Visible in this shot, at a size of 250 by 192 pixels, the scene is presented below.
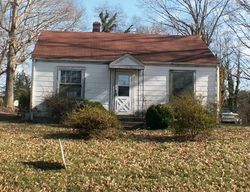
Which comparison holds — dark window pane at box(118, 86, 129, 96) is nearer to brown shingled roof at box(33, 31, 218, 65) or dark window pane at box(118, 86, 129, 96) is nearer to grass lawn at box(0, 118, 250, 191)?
brown shingled roof at box(33, 31, 218, 65)

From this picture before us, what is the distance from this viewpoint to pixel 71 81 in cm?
2403

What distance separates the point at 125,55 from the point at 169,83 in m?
2.65

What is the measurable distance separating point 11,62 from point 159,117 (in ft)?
66.2

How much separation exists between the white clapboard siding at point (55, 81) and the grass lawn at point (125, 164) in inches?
280

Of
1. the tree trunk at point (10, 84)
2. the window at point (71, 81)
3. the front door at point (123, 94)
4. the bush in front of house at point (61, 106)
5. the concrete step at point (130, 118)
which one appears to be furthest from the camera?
the tree trunk at point (10, 84)

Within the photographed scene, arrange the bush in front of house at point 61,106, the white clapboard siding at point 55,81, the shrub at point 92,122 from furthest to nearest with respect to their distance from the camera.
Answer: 1. the white clapboard siding at point 55,81
2. the bush in front of house at point 61,106
3. the shrub at point 92,122

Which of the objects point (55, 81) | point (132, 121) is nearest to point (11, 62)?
point (55, 81)

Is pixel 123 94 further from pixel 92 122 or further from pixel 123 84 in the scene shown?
pixel 92 122

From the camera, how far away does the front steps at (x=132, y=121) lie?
21.6 m

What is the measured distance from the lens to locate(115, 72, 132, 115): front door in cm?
2416

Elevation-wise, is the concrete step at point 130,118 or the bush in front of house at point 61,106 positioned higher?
the bush in front of house at point 61,106

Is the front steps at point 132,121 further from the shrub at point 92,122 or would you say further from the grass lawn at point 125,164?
the shrub at point 92,122

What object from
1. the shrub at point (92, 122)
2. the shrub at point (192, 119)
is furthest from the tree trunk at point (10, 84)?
the shrub at point (192, 119)

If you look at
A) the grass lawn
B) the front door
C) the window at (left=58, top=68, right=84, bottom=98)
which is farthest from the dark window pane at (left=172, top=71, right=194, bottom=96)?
the grass lawn
